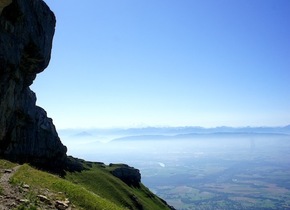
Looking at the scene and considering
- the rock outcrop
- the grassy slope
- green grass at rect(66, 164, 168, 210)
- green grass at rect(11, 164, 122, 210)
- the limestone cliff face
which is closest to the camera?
green grass at rect(11, 164, 122, 210)

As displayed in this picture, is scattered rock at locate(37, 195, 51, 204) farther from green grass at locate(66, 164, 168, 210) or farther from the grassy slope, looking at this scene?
green grass at locate(66, 164, 168, 210)

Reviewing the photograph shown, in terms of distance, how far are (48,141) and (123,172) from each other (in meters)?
41.8

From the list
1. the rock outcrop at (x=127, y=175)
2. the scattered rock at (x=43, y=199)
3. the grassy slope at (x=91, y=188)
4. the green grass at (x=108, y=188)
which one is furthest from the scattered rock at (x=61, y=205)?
the rock outcrop at (x=127, y=175)

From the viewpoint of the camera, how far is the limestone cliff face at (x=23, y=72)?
54.0 m

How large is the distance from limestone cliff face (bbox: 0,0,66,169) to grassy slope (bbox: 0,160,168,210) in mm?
13492

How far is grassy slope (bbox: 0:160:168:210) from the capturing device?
30312 millimetres

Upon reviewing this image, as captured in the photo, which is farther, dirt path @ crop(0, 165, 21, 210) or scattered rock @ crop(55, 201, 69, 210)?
scattered rock @ crop(55, 201, 69, 210)

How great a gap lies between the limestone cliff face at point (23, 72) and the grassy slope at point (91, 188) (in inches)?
531

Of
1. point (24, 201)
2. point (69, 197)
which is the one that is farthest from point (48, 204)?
point (69, 197)

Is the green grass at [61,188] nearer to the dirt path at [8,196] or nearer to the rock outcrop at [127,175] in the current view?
the dirt path at [8,196]

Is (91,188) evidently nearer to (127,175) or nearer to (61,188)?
(127,175)

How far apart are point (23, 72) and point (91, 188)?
117 ft

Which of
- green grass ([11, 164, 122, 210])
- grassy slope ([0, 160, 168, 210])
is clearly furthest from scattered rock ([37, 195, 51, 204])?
green grass ([11, 164, 122, 210])

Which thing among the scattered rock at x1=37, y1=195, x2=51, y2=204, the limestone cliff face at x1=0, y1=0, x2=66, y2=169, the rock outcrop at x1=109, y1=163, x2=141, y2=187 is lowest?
the rock outcrop at x1=109, y1=163, x2=141, y2=187
